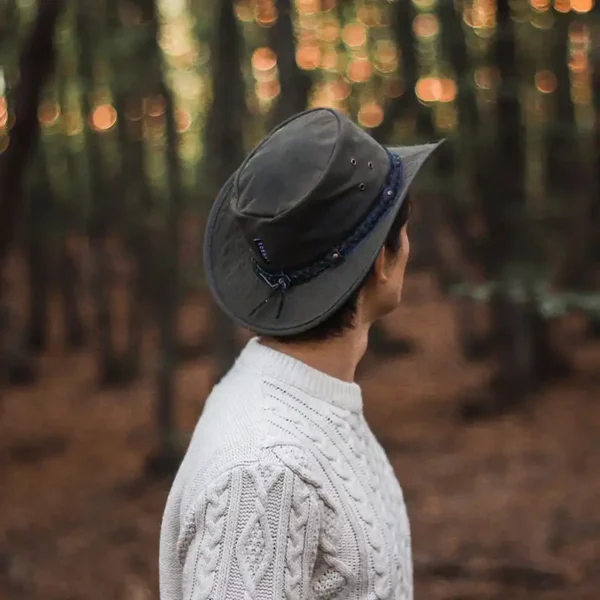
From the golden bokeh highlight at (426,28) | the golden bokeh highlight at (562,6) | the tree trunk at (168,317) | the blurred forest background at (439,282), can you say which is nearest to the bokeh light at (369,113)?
the blurred forest background at (439,282)

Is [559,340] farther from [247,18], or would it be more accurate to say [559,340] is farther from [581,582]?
[247,18]

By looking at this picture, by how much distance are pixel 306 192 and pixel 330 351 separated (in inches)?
14.0

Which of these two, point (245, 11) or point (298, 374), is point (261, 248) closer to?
point (298, 374)

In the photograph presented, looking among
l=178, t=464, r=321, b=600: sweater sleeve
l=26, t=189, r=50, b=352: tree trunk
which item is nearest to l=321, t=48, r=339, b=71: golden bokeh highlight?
l=26, t=189, r=50, b=352: tree trunk

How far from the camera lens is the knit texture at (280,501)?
1470mm

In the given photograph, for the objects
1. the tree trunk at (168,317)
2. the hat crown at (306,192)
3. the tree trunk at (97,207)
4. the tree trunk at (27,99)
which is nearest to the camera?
the hat crown at (306,192)

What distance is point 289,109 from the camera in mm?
5656

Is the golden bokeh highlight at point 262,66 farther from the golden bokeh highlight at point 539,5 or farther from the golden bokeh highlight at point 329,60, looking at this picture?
the golden bokeh highlight at point 539,5

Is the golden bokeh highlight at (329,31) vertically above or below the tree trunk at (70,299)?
above

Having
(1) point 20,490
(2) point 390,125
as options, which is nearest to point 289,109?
(2) point 390,125

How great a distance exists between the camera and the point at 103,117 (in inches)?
600

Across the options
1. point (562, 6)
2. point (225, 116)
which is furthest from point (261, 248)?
point (225, 116)

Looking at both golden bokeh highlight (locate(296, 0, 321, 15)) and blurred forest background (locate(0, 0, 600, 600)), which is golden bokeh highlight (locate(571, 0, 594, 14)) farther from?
golden bokeh highlight (locate(296, 0, 321, 15))

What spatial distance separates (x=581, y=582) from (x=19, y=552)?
432 cm
